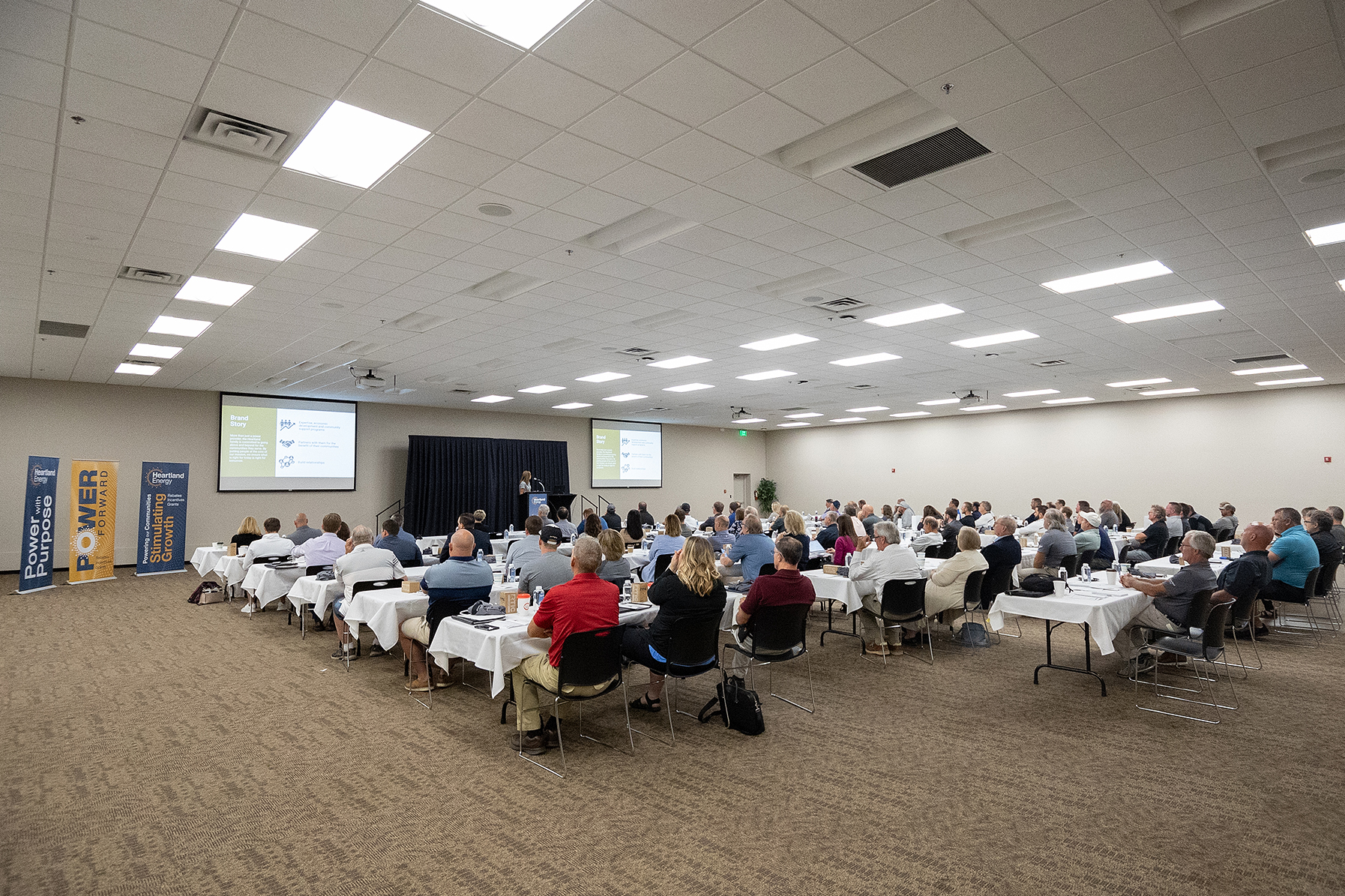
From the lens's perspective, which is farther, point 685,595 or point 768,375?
point 768,375

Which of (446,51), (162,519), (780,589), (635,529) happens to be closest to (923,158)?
(446,51)

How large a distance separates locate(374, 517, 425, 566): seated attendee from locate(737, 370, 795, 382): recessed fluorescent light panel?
6.49 meters

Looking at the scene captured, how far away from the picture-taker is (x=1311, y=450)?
14281 millimetres

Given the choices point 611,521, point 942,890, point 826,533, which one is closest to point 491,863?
point 942,890

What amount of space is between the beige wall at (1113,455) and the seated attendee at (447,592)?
54.7 ft

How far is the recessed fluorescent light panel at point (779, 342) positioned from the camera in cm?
923

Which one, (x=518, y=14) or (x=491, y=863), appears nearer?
(x=518, y=14)

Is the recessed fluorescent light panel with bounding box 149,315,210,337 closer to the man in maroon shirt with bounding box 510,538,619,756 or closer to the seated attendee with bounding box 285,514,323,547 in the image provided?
the seated attendee with bounding box 285,514,323,547

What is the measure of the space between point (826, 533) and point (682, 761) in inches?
223

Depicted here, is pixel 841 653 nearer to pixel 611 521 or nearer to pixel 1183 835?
pixel 1183 835

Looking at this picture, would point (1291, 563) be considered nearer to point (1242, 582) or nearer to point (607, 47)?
point (1242, 582)

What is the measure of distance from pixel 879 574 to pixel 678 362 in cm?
545

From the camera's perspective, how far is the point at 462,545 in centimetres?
545

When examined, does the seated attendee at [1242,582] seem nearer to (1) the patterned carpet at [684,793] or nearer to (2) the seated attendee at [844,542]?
(1) the patterned carpet at [684,793]
